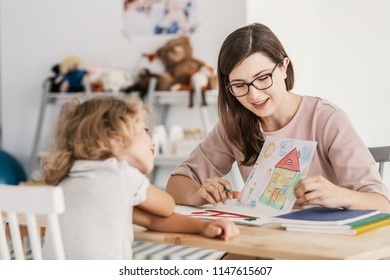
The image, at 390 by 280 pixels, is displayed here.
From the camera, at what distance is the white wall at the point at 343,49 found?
3568 millimetres

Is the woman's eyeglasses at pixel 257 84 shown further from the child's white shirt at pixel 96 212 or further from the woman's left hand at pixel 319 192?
the child's white shirt at pixel 96 212

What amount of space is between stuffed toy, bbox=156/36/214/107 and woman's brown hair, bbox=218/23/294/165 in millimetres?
2008

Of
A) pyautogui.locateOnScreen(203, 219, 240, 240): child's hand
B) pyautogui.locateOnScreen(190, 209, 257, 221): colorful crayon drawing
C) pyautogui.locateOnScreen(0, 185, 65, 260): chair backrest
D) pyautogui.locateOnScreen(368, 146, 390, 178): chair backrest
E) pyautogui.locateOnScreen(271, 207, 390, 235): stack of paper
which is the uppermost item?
pyautogui.locateOnScreen(0, 185, 65, 260): chair backrest

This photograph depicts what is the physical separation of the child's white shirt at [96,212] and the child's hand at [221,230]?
0.55 ft

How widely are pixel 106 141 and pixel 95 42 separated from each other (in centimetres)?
310

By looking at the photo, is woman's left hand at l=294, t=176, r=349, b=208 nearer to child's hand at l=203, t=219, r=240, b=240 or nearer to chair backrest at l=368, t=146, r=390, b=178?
child's hand at l=203, t=219, r=240, b=240

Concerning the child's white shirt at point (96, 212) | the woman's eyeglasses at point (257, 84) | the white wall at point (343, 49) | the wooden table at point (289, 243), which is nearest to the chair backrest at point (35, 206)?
the child's white shirt at point (96, 212)

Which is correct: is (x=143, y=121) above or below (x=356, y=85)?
above

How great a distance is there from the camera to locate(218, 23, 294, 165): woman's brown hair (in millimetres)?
1677

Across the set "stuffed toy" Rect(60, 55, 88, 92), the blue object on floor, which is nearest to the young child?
"stuffed toy" Rect(60, 55, 88, 92)

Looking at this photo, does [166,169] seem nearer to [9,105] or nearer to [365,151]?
[9,105]

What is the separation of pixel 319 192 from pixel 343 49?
2.43 m
